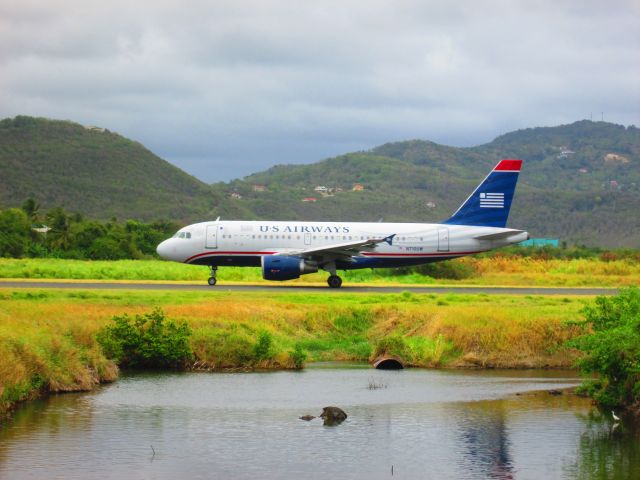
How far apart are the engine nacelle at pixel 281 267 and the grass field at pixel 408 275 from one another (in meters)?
6.62


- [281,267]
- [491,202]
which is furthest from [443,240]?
[281,267]

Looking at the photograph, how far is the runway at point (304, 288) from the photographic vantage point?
4912 cm

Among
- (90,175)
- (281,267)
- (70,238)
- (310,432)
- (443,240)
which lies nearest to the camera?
(310,432)

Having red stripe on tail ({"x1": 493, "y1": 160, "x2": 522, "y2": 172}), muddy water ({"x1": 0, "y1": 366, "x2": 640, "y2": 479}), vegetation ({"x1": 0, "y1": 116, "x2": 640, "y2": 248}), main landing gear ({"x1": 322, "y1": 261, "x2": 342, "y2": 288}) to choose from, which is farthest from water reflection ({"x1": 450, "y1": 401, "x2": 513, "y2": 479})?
vegetation ({"x1": 0, "y1": 116, "x2": 640, "y2": 248})

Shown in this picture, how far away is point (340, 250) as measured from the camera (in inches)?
2058

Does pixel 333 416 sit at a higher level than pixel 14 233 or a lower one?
lower

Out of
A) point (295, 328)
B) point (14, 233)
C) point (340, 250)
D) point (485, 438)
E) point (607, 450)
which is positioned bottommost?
point (607, 450)

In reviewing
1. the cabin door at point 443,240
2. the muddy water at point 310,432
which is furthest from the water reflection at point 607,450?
the cabin door at point 443,240

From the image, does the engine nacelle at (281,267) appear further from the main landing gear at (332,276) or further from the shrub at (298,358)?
the shrub at (298,358)

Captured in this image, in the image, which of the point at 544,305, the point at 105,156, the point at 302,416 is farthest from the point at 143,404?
the point at 105,156

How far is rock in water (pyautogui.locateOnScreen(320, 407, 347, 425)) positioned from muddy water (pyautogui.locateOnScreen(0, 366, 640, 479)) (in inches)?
9.3

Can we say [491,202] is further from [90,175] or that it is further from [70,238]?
[90,175]

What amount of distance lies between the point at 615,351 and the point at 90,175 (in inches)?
5464

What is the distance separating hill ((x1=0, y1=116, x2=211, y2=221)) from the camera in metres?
150
